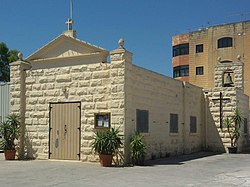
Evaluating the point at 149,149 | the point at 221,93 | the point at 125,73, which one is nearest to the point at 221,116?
the point at 221,93

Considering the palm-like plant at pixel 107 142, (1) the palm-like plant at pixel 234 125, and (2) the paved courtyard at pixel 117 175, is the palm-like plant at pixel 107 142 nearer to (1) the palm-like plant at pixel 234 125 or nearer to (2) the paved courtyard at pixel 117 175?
(2) the paved courtyard at pixel 117 175

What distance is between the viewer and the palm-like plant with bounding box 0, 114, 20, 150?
57.9 ft

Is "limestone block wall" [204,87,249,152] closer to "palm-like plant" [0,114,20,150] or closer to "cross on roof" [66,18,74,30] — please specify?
"cross on roof" [66,18,74,30]

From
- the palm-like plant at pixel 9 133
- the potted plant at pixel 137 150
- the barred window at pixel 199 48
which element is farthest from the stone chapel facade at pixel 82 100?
the barred window at pixel 199 48

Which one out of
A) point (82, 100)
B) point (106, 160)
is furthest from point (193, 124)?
point (106, 160)

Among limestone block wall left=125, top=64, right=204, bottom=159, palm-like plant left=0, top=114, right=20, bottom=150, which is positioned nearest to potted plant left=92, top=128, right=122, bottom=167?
limestone block wall left=125, top=64, right=204, bottom=159

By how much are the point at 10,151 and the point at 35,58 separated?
169 inches

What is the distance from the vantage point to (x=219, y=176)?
41.9 feet

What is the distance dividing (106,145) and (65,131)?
Answer: 2.80m

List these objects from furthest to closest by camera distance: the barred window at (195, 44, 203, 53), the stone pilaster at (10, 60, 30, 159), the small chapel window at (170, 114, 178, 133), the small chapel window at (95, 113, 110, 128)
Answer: the barred window at (195, 44, 203, 53) < the small chapel window at (170, 114, 178, 133) < the stone pilaster at (10, 60, 30, 159) < the small chapel window at (95, 113, 110, 128)

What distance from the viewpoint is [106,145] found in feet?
49.1

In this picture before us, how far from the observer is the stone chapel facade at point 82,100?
16.0 metres

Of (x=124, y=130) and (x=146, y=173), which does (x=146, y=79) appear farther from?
(x=146, y=173)

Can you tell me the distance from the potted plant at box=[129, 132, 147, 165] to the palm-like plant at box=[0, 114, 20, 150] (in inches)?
221
